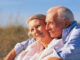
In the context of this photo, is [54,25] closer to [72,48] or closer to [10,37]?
[72,48]

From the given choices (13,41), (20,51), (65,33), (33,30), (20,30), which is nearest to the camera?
(65,33)

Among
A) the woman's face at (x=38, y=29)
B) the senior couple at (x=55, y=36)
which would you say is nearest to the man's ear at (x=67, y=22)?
the senior couple at (x=55, y=36)

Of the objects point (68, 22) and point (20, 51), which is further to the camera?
point (20, 51)

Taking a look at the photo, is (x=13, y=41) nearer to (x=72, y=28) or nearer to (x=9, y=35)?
(x=9, y=35)

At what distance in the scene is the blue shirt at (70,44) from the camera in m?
2.50

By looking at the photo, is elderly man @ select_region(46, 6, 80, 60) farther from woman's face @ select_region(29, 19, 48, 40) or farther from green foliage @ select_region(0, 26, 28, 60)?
green foliage @ select_region(0, 26, 28, 60)

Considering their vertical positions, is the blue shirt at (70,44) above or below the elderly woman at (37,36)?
below

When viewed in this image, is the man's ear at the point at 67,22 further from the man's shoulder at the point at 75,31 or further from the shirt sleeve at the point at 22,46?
the shirt sleeve at the point at 22,46

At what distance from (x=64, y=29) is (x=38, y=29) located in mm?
430

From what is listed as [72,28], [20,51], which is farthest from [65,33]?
[20,51]

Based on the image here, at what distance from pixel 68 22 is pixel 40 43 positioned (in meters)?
0.52

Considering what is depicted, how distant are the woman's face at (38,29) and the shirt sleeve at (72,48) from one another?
1.41 ft

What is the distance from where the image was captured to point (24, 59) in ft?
10.1

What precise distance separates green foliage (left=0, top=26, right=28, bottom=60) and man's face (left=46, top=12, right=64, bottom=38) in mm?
4749
